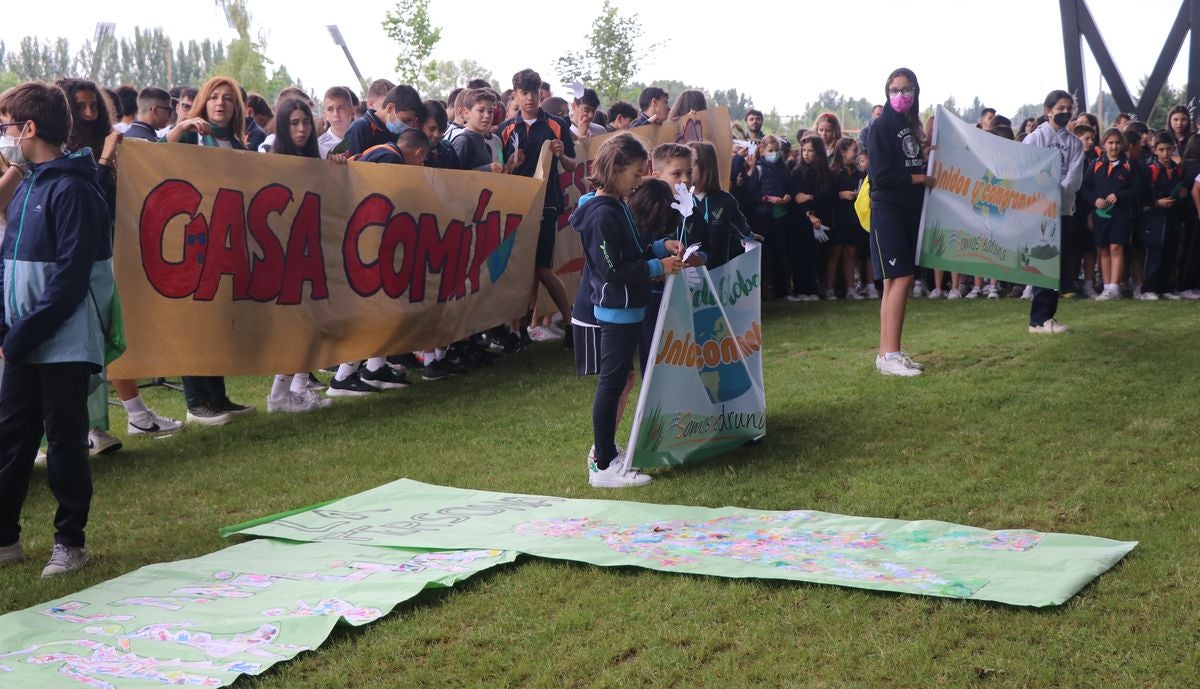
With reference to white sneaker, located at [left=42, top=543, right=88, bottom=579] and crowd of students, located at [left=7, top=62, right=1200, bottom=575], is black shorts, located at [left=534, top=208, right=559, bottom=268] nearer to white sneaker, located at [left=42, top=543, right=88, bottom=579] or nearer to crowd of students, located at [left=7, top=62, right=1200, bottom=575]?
crowd of students, located at [left=7, top=62, right=1200, bottom=575]

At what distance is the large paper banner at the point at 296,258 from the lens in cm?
808

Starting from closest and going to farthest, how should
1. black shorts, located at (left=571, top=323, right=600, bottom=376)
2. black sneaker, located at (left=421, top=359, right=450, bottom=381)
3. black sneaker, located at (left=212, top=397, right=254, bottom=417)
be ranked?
black shorts, located at (left=571, top=323, right=600, bottom=376)
black sneaker, located at (left=212, top=397, right=254, bottom=417)
black sneaker, located at (left=421, top=359, right=450, bottom=381)

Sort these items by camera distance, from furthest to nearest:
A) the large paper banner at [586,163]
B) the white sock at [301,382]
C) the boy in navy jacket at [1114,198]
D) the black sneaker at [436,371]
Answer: the boy in navy jacket at [1114,198] < the large paper banner at [586,163] < the black sneaker at [436,371] < the white sock at [301,382]

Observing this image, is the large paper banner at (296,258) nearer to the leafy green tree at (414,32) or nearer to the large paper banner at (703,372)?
the large paper banner at (703,372)

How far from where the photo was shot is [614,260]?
21.6ft

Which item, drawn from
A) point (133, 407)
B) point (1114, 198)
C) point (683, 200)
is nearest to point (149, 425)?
point (133, 407)

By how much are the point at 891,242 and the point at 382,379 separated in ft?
14.0

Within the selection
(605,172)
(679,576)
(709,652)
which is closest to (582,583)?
(679,576)

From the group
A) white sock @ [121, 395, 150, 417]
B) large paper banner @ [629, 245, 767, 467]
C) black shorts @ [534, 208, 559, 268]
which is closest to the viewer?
large paper banner @ [629, 245, 767, 467]

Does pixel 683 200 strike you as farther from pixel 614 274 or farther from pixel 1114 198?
pixel 1114 198

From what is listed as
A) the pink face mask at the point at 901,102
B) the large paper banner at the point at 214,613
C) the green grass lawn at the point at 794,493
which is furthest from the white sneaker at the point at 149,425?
the pink face mask at the point at 901,102

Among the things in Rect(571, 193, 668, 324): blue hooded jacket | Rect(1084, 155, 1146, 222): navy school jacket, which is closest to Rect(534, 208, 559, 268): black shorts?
Rect(571, 193, 668, 324): blue hooded jacket

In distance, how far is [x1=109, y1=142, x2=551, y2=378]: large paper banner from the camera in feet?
26.5

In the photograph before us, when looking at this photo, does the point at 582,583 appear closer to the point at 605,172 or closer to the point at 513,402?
the point at 605,172
